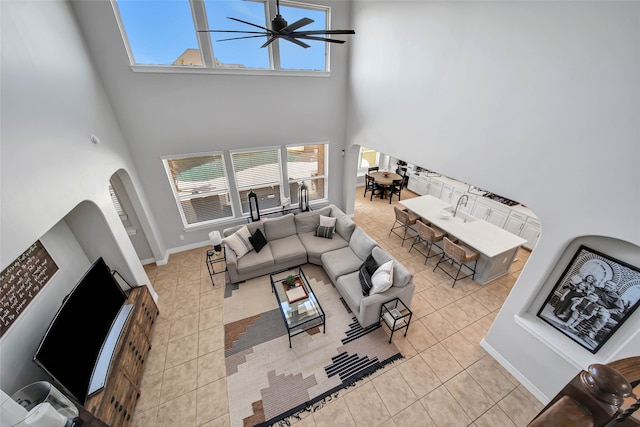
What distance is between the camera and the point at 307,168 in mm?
6715

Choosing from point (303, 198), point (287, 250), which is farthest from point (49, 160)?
point (303, 198)

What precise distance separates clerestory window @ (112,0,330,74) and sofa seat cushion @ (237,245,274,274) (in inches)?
147

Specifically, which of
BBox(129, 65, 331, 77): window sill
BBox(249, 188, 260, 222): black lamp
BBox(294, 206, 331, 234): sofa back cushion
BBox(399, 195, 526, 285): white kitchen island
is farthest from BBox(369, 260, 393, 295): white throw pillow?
BBox(129, 65, 331, 77): window sill

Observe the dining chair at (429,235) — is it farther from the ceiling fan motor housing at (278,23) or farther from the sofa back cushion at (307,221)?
the ceiling fan motor housing at (278,23)

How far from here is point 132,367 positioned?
318 cm

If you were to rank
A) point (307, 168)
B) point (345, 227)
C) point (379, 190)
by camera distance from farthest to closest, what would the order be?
point (379, 190), point (307, 168), point (345, 227)

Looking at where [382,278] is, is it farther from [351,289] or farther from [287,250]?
[287,250]

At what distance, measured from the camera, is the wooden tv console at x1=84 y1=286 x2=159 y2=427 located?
2.60m

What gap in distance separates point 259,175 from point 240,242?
6.43ft

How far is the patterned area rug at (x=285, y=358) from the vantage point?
124 inches

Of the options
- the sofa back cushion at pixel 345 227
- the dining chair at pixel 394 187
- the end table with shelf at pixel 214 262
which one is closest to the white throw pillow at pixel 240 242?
the end table with shelf at pixel 214 262

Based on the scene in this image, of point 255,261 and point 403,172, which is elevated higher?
point 403,172

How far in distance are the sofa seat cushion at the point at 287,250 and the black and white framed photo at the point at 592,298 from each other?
388 centimetres

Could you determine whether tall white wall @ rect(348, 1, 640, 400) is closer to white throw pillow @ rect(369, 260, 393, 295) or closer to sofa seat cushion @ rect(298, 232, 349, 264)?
white throw pillow @ rect(369, 260, 393, 295)
